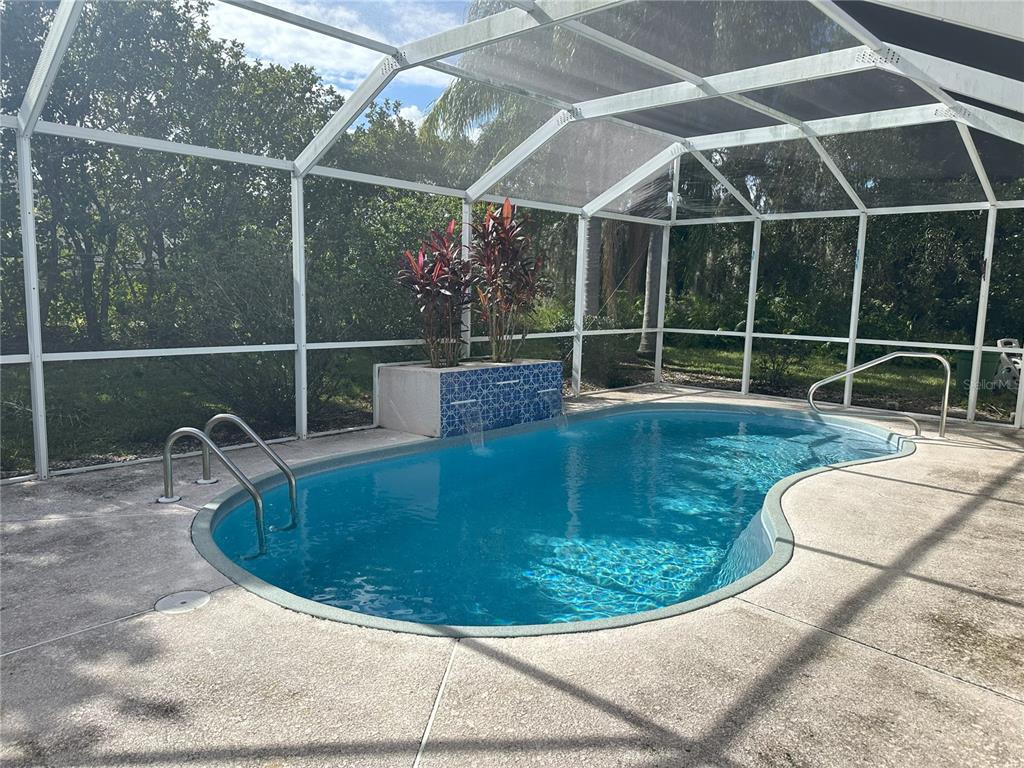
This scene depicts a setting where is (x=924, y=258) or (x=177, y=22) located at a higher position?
(x=177, y=22)

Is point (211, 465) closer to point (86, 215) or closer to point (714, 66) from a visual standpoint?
point (86, 215)

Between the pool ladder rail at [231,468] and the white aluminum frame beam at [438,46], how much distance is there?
10.3 ft

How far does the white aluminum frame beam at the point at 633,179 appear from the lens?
953 cm

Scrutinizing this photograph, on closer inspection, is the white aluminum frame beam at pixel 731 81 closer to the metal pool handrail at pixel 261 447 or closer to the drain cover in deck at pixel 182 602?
the metal pool handrail at pixel 261 447

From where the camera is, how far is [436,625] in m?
3.13

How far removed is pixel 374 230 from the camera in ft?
27.1

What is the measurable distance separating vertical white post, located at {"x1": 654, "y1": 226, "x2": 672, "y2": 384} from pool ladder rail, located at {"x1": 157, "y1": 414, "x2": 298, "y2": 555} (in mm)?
8326

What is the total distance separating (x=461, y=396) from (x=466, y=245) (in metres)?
2.18

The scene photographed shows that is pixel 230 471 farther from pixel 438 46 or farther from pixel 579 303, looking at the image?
pixel 579 303

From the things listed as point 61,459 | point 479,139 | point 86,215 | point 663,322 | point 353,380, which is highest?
point 479,139

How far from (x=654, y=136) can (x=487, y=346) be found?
11.7 ft

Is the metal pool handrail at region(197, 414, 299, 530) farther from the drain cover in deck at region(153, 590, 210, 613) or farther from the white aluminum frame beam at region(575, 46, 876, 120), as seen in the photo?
the white aluminum frame beam at region(575, 46, 876, 120)

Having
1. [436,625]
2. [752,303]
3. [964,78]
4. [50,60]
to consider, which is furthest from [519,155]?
[436,625]

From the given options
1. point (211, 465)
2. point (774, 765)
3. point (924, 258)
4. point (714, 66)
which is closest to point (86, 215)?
point (211, 465)
